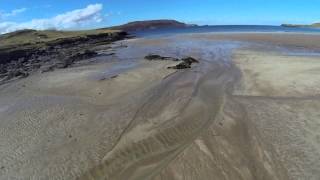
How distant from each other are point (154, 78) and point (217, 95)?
5.87 m

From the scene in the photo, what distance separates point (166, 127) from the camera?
41.0 ft

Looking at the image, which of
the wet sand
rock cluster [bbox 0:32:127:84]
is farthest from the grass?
the wet sand

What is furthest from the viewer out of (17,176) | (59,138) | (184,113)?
(184,113)

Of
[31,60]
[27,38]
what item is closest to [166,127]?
[31,60]

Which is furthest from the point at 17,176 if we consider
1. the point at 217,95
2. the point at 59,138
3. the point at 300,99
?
the point at 300,99

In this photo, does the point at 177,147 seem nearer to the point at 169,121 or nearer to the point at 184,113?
the point at 169,121

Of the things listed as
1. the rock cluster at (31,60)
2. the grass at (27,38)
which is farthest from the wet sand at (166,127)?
the grass at (27,38)

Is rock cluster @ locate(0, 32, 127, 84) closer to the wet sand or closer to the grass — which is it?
the grass

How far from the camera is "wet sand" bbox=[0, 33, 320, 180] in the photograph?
9.66m

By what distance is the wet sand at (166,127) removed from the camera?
966cm

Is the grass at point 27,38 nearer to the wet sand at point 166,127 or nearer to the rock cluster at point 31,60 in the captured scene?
the rock cluster at point 31,60

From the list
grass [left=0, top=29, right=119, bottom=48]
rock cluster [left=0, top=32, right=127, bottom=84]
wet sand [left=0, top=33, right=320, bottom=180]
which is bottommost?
grass [left=0, top=29, right=119, bottom=48]

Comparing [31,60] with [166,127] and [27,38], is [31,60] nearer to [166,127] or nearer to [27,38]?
[166,127]

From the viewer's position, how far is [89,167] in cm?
991
